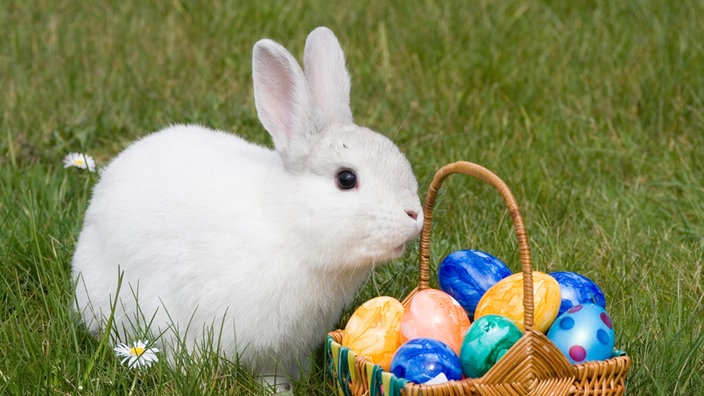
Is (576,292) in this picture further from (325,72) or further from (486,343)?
(325,72)

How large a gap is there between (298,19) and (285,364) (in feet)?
8.61

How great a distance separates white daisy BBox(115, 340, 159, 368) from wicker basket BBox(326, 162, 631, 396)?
48 centimetres

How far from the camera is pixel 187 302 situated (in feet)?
9.29

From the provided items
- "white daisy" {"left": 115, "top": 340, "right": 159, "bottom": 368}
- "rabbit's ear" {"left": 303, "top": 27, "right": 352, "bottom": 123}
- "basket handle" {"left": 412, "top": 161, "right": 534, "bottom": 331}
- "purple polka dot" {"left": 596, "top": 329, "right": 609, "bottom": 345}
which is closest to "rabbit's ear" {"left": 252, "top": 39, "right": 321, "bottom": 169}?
"rabbit's ear" {"left": 303, "top": 27, "right": 352, "bottom": 123}

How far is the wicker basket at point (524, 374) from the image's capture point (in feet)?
7.73

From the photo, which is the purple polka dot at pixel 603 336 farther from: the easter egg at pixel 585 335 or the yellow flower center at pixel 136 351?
the yellow flower center at pixel 136 351

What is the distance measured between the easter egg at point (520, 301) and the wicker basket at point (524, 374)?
0.57 ft

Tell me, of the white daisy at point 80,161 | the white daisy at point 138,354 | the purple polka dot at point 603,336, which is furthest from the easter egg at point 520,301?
the white daisy at point 80,161

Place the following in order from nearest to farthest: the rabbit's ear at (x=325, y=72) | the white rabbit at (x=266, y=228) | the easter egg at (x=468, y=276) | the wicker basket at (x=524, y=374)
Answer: the wicker basket at (x=524, y=374), the white rabbit at (x=266, y=228), the easter egg at (x=468, y=276), the rabbit's ear at (x=325, y=72)

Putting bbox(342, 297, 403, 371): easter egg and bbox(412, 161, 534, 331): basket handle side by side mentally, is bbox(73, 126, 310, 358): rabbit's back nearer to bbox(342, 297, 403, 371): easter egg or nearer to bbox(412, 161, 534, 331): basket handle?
bbox(342, 297, 403, 371): easter egg

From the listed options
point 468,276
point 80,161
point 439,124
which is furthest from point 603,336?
point 80,161

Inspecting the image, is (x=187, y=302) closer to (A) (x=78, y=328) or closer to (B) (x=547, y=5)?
(A) (x=78, y=328)

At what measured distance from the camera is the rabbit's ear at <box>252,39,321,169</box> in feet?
9.38

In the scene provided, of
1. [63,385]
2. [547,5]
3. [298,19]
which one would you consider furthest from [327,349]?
[547,5]
